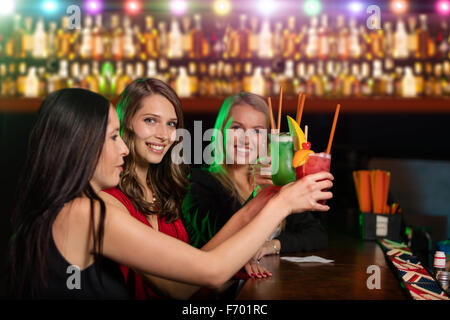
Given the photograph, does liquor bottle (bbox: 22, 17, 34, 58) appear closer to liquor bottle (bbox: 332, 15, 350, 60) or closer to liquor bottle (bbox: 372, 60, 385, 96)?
liquor bottle (bbox: 332, 15, 350, 60)

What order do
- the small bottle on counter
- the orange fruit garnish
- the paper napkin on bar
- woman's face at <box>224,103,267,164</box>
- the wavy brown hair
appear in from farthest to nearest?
woman's face at <box>224,103,267,164</box>
the wavy brown hair
the paper napkin on bar
the small bottle on counter
the orange fruit garnish

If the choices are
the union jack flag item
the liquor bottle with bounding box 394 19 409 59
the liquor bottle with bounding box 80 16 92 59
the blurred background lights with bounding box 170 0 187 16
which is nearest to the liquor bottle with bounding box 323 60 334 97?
the liquor bottle with bounding box 394 19 409 59

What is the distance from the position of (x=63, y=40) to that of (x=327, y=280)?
13.1ft

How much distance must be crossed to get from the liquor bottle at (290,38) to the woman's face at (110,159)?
11.6 ft

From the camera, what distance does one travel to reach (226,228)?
1608 mm

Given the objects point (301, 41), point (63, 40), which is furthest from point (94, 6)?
point (301, 41)

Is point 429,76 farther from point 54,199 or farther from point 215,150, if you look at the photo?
point 54,199

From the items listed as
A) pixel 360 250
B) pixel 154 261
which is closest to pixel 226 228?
pixel 154 261

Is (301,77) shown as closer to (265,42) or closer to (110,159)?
(265,42)

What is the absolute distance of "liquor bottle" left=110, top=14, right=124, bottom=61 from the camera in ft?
15.6

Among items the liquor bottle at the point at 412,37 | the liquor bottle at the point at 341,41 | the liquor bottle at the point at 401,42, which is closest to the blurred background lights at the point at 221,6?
the liquor bottle at the point at 341,41

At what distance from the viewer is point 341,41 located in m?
4.71

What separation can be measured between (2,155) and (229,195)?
8.11 ft

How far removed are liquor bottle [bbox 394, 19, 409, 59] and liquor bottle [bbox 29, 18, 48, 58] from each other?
124 inches
